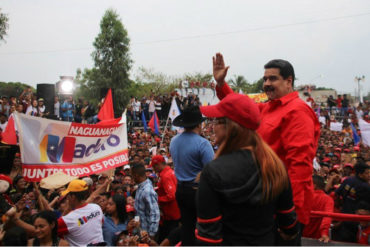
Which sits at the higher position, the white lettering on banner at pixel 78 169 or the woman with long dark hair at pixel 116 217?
the white lettering on banner at pixel 78 169

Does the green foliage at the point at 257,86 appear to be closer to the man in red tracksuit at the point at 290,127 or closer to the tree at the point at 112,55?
the tree at the point at 112,55

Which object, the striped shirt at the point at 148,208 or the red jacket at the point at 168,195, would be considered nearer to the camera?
the striped shirt at the point at 148,208

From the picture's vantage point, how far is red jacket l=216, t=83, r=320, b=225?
224 centimetres

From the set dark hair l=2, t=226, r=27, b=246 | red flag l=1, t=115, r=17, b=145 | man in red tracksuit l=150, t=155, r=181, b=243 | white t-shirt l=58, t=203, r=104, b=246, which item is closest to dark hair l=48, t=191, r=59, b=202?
man in red tracksuit l=150, t=155, r=181, b=243

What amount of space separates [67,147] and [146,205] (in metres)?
2.01

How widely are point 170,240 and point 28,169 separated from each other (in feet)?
8.09

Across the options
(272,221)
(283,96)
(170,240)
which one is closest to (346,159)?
(170,240)

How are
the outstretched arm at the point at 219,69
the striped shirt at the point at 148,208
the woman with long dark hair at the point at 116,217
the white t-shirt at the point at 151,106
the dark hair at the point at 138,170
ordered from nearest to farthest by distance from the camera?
1. the outstretched arm at the point at 219,69
2. the woman with long dark hair at the point at 116,217
3. the striped shirt at the point at 148,208
4. the dark hair at the point at 138,170
5. the white t-shirt at the point at 151,106

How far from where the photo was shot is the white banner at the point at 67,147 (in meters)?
5.39

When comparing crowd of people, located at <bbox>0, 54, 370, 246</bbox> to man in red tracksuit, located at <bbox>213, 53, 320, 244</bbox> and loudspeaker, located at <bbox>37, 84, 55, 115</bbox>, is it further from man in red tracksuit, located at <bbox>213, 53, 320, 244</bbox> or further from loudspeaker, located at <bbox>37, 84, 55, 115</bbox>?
loudspeaker, located at <bbox>37, 84, 55, 115</bbox>

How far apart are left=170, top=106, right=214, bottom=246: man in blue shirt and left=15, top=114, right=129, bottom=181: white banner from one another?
2776 millimetres

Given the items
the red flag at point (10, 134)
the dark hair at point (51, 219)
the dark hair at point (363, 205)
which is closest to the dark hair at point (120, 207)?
the dark hair at point (51, 219)

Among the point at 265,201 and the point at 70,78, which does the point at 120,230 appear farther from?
the point at 70,78

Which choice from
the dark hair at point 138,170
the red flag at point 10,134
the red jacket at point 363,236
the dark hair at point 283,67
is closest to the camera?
the dark hair at point 283,67
